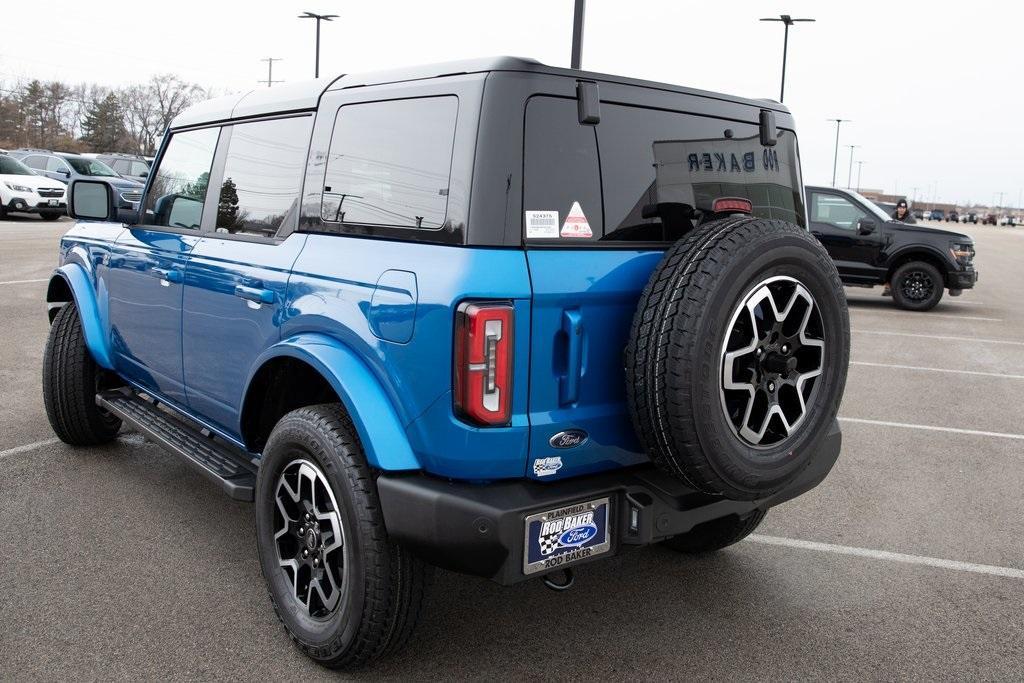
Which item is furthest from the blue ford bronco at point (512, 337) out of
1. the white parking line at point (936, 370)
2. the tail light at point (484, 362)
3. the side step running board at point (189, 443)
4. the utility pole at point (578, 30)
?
the utility pole at point (578, 30)

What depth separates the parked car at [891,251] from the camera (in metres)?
13.7

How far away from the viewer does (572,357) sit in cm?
279

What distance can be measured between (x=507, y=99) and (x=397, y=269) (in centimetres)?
62

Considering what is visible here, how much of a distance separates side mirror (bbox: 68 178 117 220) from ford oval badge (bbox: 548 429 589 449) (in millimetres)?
3197

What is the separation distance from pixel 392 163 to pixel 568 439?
1088 millimetres

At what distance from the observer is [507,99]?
2.75 meters

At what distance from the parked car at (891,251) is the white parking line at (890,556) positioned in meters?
10.2

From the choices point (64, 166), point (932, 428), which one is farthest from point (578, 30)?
point (64, 166)

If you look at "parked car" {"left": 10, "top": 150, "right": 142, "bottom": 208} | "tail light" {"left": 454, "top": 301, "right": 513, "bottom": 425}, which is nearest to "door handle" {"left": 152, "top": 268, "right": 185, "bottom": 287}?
"tail light" {"left": 454, "top": 301, "right": 513, "bottom": 425}

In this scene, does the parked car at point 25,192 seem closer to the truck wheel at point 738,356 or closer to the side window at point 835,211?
the side window at point 835,211

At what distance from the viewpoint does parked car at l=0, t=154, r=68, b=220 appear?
23.1 meters

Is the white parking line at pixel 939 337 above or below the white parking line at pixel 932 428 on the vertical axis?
above

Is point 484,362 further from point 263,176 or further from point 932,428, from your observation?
point 932,428

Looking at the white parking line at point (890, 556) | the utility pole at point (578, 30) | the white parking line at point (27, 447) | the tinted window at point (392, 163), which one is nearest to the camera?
the tinted window at point (392, 163)
